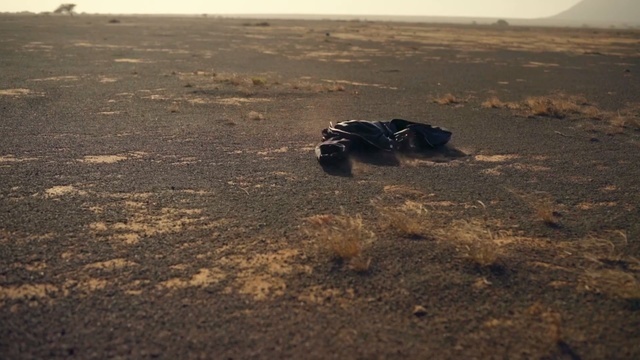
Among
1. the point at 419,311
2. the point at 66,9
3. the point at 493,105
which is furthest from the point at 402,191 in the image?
the point at 66,9

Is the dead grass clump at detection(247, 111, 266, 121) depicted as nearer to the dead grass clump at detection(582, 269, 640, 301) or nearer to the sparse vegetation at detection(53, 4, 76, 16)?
the dead grass clump at detection(582, 269, 640, 301)

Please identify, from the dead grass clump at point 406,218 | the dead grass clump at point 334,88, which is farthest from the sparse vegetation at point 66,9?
the dead grass clump at point 406,218

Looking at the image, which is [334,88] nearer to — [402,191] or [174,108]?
[174,108]

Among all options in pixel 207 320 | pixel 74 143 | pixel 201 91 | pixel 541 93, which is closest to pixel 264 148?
pixel 74 143

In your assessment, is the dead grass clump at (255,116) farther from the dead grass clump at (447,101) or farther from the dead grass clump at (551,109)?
the dead grass clump at (551,109)

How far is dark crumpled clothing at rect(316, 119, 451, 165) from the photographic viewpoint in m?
9.38

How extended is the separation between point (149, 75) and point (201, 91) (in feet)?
19.4

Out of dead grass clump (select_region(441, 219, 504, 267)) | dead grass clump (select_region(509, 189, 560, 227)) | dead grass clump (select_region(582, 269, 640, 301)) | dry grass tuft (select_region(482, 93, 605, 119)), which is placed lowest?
dead grass clump (select_region(582, 269, 640, 301))

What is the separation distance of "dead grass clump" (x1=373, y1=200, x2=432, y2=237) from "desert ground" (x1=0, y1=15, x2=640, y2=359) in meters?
0.04

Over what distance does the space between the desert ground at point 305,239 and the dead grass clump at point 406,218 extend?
0.04 meters

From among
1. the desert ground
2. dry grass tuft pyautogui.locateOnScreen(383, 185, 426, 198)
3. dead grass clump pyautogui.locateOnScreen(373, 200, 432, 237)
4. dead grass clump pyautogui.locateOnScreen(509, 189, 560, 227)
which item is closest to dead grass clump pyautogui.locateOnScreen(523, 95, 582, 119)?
the desert ground

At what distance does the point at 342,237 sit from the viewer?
17.8 ft

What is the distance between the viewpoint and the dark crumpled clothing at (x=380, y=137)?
9383 millimetres

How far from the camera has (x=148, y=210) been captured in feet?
21.1
